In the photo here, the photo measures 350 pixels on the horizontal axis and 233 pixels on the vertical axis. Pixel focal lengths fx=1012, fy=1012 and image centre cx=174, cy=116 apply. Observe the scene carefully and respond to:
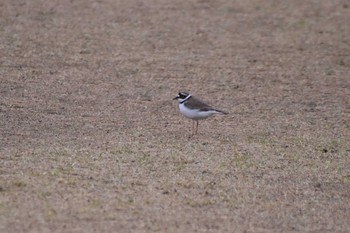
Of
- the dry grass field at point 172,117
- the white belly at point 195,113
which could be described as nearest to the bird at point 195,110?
the white belly at point 195,113

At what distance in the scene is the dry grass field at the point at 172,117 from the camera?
7.45m

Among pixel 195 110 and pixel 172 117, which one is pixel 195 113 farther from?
pixel 172 117

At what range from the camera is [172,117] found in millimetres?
11133

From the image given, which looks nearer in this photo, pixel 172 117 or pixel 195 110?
pixel 195 110

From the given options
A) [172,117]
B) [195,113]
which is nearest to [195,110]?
[195,113]

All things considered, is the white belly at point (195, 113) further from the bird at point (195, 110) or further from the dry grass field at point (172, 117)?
the dry grass field at point (172, 117)

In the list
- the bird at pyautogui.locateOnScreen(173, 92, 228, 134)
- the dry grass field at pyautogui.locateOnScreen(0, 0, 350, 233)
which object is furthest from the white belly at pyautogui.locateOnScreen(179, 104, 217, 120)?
the dry grass field at pyautogui.locateOnScreen(0, 0, 350, 233)

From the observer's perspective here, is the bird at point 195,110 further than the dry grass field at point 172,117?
Yes

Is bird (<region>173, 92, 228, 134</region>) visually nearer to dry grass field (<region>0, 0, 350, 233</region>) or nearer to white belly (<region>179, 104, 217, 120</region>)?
white belly (<region>179, 104, 217, 120</region>)

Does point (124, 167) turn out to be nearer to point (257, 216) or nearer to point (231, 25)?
point (257, 216)

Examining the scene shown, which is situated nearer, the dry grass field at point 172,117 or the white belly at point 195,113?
the dry grass field at point 172,117

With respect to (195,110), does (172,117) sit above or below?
below

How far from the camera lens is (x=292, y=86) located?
12.9 m

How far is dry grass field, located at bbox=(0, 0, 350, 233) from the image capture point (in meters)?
7.45
